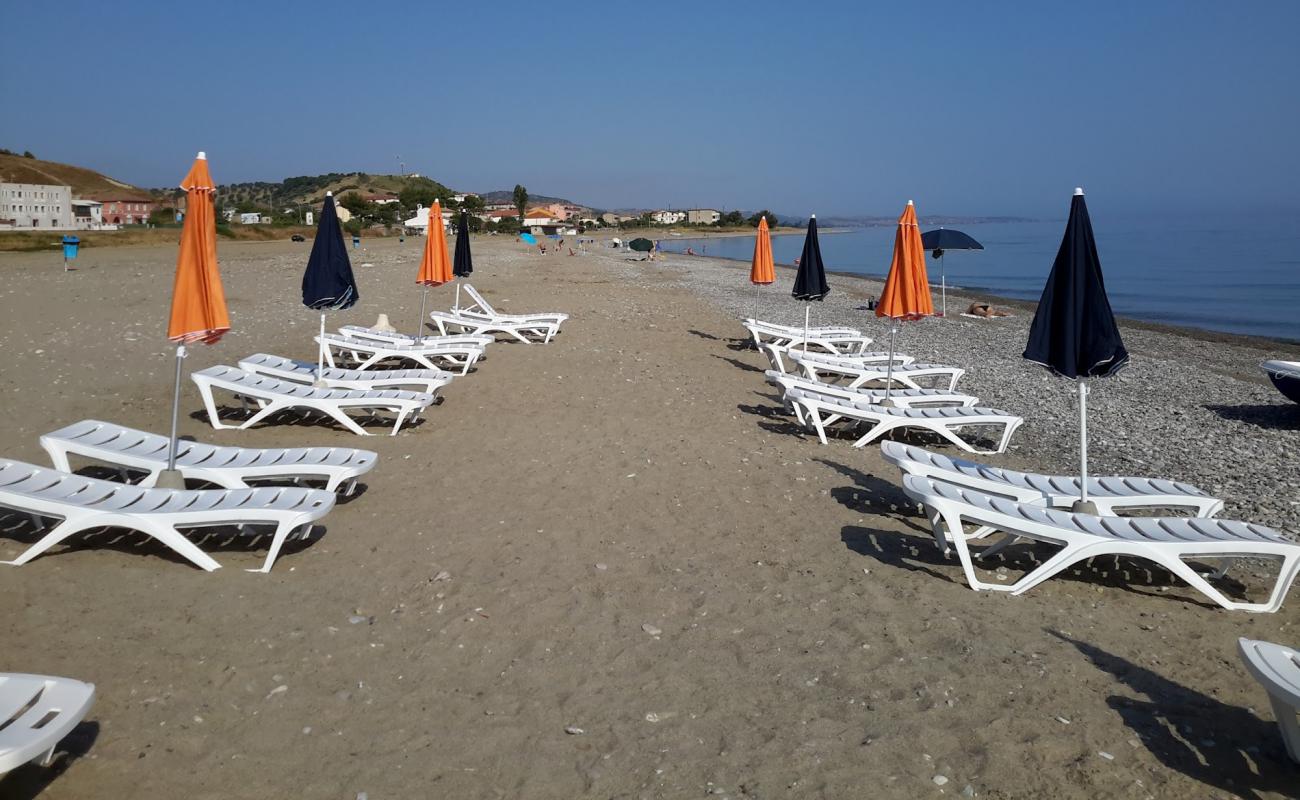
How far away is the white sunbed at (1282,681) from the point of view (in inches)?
120

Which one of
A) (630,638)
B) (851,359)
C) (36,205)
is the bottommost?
(630,638)

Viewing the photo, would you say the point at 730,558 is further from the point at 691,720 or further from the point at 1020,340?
the point at 1020,340

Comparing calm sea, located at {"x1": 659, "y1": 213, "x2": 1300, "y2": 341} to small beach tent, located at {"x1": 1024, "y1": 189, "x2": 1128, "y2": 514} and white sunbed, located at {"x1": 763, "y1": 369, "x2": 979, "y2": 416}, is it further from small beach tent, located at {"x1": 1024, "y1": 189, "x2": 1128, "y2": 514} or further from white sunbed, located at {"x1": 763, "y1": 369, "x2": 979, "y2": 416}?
small beach tent, located at {"x1": 1024, "y1": 189, "x2": 1128, "y2": 514}

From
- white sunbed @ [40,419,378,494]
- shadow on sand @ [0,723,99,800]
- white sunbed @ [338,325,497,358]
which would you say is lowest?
shadow on sand @ [0,723,99,800]

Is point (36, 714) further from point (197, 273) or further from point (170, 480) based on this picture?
point (197, 273)

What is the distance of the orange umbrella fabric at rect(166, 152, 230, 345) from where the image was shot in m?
5.47

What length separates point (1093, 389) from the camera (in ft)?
38.5

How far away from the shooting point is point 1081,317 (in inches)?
217

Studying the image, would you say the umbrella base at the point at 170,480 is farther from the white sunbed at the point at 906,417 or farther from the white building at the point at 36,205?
the white building at the point at 36,205

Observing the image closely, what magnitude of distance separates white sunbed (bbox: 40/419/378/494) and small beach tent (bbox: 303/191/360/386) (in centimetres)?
244

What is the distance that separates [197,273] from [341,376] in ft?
11.1

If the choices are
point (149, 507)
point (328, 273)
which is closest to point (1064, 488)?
point (149, 507)

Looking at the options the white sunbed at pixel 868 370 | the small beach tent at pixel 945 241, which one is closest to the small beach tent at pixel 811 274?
the white sunbed at pixel 868 370

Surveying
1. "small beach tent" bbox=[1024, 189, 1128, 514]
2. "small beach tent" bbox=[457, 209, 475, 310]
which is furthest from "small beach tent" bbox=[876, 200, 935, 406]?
"small beach tent" bbox=[457, 209, 475, 310]
